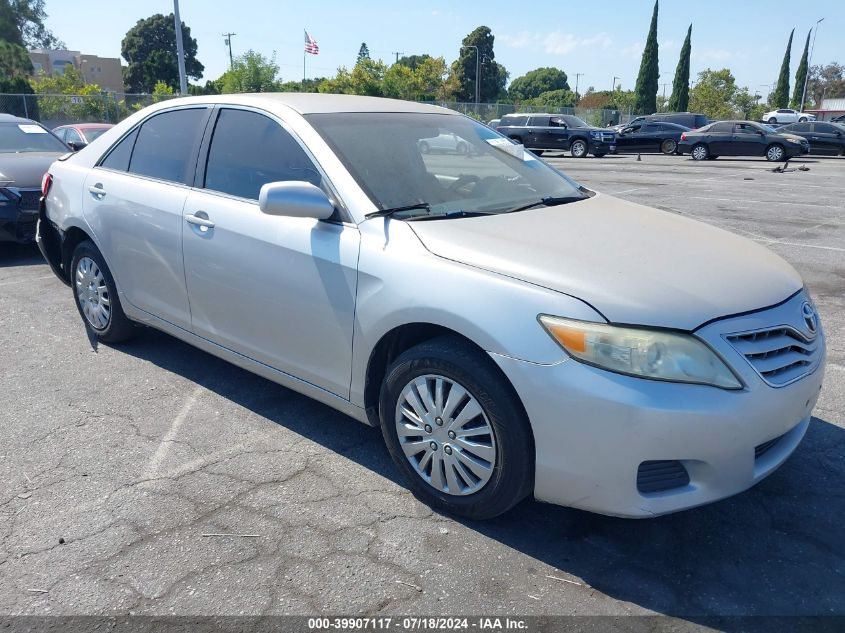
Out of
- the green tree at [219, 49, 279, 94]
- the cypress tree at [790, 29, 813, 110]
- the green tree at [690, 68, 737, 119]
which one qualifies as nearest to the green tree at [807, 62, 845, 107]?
the cypress tree at [790, 29, 813, 110]

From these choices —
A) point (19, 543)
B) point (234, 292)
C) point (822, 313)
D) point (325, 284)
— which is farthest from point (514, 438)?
point (822, 313)

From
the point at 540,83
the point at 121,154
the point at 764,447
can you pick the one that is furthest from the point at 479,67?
the point at 764,447

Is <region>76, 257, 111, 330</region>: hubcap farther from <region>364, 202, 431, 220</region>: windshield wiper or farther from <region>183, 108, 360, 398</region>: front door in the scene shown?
<region>364, 202, 431, 220</region>: windshield wiper

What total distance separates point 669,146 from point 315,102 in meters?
27.4

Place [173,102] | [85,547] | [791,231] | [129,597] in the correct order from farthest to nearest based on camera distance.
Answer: [791,231]
[173,102]
[85,547]
[129,597]

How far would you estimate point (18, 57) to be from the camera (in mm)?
54281

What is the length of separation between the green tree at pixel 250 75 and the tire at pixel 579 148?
2580cm

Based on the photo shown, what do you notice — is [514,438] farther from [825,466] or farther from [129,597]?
[825,466]

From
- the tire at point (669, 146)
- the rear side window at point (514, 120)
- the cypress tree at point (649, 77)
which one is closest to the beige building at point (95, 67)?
the cypress tree at point (649, 77)

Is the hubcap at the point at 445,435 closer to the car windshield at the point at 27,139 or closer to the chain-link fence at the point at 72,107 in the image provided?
the car windshield at the point at 27,139

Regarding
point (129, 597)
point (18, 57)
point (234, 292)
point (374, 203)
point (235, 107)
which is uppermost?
point (18, 57)

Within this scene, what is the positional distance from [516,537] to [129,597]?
147 cm

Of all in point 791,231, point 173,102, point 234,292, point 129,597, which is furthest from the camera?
point 791,231

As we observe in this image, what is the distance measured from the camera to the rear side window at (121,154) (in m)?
4.45
